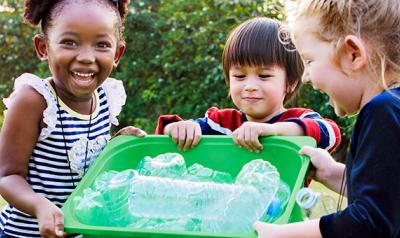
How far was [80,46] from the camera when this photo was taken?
2316 millimetres

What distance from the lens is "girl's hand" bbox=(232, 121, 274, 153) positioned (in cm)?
224

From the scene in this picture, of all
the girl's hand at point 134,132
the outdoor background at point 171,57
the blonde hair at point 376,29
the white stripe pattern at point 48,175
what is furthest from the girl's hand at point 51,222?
the outdoor background at point 171,57

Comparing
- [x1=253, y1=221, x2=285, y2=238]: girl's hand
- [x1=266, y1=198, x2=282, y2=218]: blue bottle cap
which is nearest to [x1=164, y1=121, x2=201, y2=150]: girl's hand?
[x1=266, y1=198, x2=282, y2=218]: blue bottle cap

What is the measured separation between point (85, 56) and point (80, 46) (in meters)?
0.05

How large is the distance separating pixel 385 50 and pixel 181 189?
730 mm

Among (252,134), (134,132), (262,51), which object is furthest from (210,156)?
(262,51)

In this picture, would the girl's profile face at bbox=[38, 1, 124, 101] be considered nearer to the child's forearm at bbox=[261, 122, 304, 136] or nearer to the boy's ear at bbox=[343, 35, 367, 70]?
the child's forearm at bbox=[261, 122, 304, 136]

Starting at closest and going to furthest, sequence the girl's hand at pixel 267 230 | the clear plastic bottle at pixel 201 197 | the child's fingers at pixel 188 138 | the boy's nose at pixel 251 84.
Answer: the girl's hand at pixel 267 230
the clear plastic bottle at pixel 201 197
the child's fingers at pixel 188 138
the boy's nose at pixel 251 84

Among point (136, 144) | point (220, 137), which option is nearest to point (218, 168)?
Result: point (220, 137)

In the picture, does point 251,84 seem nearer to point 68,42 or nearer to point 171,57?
point 68,42

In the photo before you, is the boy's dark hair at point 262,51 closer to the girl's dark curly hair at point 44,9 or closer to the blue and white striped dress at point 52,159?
the girl's dark curly hair at point 44,9

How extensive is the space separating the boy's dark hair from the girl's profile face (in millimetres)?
527

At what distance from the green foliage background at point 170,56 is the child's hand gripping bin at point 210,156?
161 inches

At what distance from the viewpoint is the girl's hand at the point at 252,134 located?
2.24 meters
